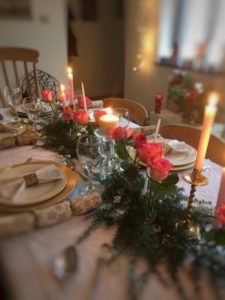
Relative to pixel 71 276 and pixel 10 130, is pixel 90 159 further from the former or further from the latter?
pixel 10 130

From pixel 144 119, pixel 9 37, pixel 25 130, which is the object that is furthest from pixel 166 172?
pixel 9 37

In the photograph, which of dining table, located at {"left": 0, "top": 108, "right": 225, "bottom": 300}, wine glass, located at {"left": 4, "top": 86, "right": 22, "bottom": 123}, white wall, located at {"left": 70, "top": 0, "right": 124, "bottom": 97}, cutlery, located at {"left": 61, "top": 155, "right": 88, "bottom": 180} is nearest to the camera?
dining table, located at {"left": 0, "top": 108, "right": 225, "bottom": 300}

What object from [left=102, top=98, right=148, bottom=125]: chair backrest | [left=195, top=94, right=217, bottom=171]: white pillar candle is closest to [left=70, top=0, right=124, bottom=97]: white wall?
[left=102, top=98, right=148, bottom=125]: chair backrest

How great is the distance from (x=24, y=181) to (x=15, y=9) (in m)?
2.08

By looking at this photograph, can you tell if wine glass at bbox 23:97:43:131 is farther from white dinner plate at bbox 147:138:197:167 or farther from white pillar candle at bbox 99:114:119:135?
white dinner plate at bbox 147:138:197:167

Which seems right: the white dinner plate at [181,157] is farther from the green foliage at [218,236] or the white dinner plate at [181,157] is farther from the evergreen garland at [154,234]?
the green foliage at [218,236]

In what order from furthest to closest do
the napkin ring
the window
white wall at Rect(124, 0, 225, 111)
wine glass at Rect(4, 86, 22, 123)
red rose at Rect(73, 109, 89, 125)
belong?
white wall at Rect(124, 0, 225, 111), the window, wine glass at Rect(4, 86, 22, 123), red rose at Rect(73, 109, 89, 125), the napkin ring

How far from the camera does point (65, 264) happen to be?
0.49 meters

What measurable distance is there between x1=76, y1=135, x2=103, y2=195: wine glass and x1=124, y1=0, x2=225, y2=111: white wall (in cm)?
188

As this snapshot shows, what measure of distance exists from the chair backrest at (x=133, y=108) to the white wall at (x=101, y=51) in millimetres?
2142

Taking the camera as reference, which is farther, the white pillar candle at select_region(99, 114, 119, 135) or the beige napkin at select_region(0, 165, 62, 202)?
the white pillar candle at select_region(99, 114, 119, 135)

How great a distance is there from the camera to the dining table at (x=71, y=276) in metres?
0.45

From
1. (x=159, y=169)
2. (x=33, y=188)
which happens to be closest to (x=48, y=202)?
(x=33, y=188)

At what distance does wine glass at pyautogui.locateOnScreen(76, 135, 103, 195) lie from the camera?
734mm
